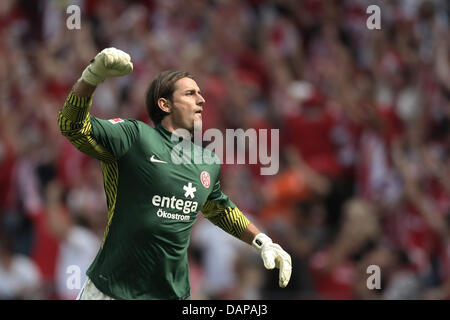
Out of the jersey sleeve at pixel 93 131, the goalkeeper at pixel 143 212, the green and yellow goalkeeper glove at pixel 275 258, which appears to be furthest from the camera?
the green and yellow goalkeeper glove at pixel 275 258

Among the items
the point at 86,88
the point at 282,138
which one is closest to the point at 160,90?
the point at 86,88

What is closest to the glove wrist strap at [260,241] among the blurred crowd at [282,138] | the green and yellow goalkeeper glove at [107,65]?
the green and yellow goalkeeper glove at [107,65]

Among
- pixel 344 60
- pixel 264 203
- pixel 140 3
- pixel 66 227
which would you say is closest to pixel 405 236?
pixel 264 203

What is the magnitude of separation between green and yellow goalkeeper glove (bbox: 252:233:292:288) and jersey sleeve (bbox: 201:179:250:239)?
0.15 meters

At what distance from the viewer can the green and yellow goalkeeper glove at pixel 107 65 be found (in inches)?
159

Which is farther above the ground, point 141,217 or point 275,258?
point 141,217

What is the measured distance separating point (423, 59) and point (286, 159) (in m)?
2.34

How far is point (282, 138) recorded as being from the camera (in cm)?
956

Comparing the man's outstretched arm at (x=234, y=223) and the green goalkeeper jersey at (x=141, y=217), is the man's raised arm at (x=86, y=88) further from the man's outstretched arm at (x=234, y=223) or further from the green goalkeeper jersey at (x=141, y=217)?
the man's outstretched arm at (x=234, y=223)

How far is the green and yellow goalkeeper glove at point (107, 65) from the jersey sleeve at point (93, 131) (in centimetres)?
13

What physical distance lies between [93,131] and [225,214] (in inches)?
49.3

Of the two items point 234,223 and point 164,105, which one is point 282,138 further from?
point 164,105

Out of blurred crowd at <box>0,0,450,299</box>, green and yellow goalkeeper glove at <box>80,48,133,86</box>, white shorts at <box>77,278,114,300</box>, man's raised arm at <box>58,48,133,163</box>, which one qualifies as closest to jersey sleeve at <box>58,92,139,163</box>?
man's raised arm at <box>58,48,133,163</box>
